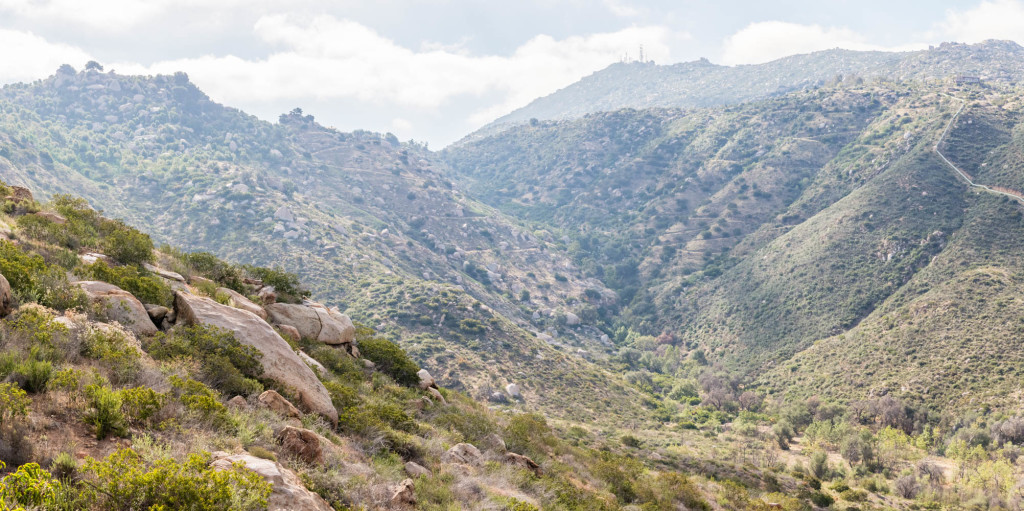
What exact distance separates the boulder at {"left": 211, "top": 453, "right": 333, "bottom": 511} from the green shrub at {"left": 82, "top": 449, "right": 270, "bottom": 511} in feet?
1.36

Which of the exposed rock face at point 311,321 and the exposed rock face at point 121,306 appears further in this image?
the exposed rock face at point 311,321

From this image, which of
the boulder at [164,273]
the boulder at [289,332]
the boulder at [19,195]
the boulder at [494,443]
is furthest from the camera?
the boulder at [289,332]

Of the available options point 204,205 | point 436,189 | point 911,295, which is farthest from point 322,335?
point 436,189

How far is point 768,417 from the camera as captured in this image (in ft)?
186

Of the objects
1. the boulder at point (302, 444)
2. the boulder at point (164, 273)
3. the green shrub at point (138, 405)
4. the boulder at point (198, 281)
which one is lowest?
the boulder at point (302, 444)

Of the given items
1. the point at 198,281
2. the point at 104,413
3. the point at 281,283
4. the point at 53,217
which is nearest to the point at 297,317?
the point at 281,283

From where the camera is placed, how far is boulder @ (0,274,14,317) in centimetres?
898

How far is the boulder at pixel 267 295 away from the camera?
63.9ft

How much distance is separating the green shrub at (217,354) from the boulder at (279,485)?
12.9ft

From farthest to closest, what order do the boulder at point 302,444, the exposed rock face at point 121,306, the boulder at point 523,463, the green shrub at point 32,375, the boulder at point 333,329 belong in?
the boulder at point 333,329 < the boulder at point 523,463 < the exposed rock face at point 121,306 < the boulder at point 302,444 < the green shrub at point 32,375

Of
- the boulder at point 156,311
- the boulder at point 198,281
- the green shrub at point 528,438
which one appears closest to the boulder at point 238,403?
the boulder at point 156,311

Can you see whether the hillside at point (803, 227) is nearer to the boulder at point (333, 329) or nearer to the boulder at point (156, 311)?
the boulder at point (333, 329)

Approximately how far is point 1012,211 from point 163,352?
96.8 meters

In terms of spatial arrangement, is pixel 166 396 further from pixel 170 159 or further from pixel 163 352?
pixel 170 159
